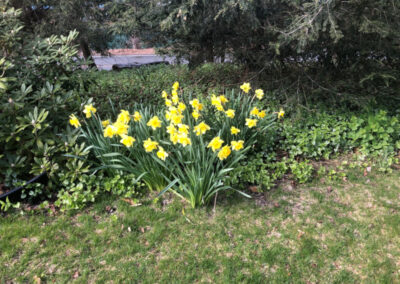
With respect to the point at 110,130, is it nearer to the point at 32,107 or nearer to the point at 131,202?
the point at 131,202

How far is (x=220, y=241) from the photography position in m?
2.32

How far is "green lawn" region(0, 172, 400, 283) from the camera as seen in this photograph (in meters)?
2.06

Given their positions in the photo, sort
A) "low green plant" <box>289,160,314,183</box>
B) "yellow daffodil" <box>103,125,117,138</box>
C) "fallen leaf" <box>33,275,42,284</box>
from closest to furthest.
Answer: "fallen leaf" <box>33,275,42,284</box>, "yellow daffodil" <box>103,125,117,138</box>, "low green plant" <box>289,160,314,183</box>

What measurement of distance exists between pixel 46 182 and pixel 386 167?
3749 millimetres

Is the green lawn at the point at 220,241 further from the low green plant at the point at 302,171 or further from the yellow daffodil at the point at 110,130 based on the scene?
the yellow daffodil at the point at 110,130

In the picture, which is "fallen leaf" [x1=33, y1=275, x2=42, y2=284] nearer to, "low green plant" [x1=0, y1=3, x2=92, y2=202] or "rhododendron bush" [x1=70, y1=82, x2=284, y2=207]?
"low green plant" [x1=0, y1=3, x2=92, y2=202]

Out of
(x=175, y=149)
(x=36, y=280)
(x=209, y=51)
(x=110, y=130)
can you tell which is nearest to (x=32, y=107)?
(x=110, y=130)

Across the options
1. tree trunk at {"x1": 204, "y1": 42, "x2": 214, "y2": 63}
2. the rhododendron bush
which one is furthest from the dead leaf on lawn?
tree trunk at {"x1": 204, "y1": 42, "x2": 214, "y2": 63}

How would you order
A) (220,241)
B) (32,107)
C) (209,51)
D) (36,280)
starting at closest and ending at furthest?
(36,280) → (220,241) → (32,107) → (209,51)

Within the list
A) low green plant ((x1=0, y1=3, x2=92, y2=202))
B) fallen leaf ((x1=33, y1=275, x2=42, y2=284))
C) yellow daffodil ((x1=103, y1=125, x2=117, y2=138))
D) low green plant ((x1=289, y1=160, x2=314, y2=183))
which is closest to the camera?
fallen leaf ((x1=33, y1=275, x2=42, y2=284))

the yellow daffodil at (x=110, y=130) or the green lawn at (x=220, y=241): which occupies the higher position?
the yellow daffodil at (x=110, y=130)

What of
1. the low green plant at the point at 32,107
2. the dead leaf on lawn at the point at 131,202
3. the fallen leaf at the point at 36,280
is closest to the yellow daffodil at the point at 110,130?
the low green plant at the point at 32,107

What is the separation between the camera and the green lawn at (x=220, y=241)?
6.75 ft

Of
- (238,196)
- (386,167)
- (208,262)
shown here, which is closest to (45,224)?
(208,262)
